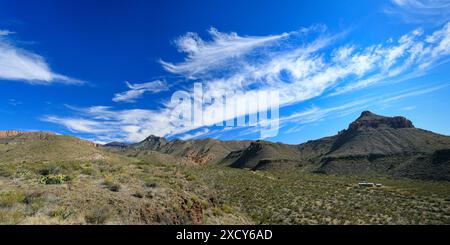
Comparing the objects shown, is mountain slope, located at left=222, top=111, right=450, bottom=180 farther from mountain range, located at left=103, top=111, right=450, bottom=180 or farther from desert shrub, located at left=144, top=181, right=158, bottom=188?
desert shrub, located at left=144, top=181, right=158, bottom=188

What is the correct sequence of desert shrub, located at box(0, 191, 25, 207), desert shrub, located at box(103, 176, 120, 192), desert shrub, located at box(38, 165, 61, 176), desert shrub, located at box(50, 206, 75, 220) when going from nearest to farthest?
1. desert shrub, located at box(50, 206, 75, 220)
2. desert shrub, located at box(0, 191, 25, 207)
3. desert shrub, located at box(103, 176, 120, 192)
4. desert shrub, located at box(38, 165, 61, 176)

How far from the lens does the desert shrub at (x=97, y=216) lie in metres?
12.2

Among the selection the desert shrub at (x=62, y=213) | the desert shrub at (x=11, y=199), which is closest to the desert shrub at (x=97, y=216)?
the desert shrub at (x=62, y=213)

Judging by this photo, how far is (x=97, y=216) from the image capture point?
492 inches

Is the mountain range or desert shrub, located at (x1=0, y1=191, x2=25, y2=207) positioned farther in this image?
the mountain range

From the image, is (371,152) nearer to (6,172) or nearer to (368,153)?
(368,153)

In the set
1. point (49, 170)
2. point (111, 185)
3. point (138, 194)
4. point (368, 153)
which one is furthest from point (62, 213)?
point (368, 153)

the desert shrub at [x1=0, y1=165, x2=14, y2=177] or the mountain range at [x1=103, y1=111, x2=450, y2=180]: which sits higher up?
the mountain range at [x1=103, y1=111, x2=450, y2=180]

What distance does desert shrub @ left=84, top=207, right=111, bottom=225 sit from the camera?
1225 centimetres

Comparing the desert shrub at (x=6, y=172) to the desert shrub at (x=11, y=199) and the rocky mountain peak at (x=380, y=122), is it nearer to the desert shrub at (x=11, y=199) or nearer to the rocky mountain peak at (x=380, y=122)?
the desert shrub at (x=11, y=199)

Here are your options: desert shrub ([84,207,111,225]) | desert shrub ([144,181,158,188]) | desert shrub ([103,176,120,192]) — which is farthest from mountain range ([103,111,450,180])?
desert shrub ([84,207,111,225])
